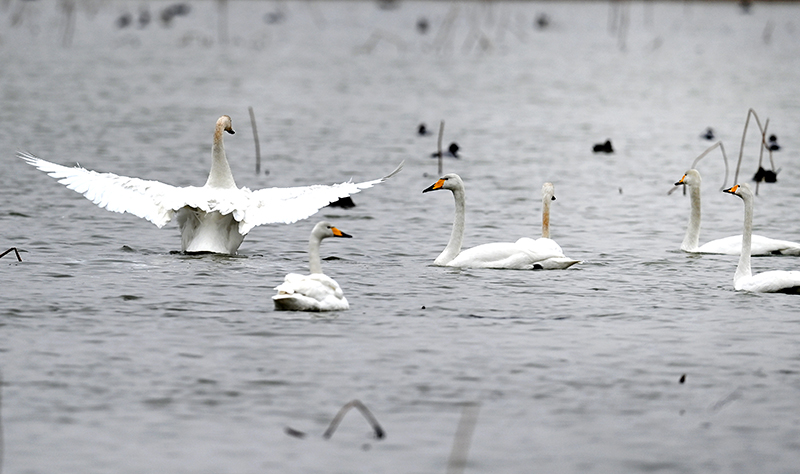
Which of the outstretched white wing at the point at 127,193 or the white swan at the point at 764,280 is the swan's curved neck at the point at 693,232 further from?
the outstretched white wing at the point at 127,193

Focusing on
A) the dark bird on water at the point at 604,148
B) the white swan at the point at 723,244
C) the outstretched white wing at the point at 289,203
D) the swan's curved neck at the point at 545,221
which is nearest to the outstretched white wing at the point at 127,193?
the outstretched white wing at the point at 289,203

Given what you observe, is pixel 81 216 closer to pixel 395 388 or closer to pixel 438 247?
pixel 438 247

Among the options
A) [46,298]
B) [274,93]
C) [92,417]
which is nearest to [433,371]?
[92,417]

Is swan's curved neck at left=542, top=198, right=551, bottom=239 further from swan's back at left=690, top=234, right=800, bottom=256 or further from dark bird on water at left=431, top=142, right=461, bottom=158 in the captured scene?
dark bird on water at left=431, top=142, right=461, bottom=158

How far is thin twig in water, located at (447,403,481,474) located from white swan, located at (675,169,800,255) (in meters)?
6.68

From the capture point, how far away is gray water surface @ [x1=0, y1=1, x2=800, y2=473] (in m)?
7.43

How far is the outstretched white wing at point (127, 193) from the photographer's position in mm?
13156

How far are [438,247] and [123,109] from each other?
16.7 metres

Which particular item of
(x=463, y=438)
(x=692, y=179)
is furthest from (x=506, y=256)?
(x=463, y=438)

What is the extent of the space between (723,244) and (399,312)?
4784 millimetres

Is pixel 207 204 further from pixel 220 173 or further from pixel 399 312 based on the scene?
pixel 399 312

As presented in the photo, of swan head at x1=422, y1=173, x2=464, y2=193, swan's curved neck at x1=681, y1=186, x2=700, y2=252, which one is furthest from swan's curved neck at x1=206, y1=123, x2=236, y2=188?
swan's curved neck at x1=681, y1=186, x2=700, y2=252

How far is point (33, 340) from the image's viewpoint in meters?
9.59

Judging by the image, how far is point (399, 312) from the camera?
1083 cm
